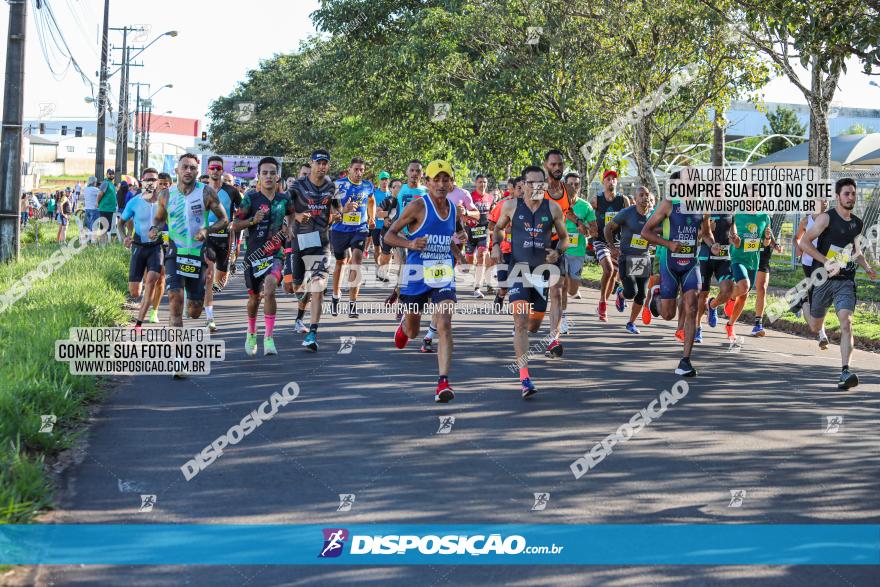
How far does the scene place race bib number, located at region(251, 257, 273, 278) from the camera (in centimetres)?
1188

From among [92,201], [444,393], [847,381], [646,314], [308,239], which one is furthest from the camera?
[92,201]

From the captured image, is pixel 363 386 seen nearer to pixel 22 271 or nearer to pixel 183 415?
pixel 183 415

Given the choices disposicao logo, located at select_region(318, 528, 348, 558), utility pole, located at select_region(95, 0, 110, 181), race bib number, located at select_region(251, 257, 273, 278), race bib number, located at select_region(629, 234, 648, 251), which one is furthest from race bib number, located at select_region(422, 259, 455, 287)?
utility pole, located at select_region(95, 0, 110, 181)

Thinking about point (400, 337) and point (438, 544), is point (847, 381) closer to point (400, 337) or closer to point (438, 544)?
point (400, 337)

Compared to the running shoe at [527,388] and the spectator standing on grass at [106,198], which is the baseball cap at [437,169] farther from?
the spectator standing on grass at [106,198]

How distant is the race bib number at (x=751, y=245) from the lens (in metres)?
14.3

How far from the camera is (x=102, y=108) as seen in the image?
35.8 meters

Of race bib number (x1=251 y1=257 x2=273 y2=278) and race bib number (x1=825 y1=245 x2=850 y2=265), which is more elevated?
race bib number (x1=825 y1=245 x2=850 y2=265)

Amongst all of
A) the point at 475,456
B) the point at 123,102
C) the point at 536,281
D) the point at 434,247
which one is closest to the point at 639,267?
the point at 536,281

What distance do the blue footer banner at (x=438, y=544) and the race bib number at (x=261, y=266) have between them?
248 inches

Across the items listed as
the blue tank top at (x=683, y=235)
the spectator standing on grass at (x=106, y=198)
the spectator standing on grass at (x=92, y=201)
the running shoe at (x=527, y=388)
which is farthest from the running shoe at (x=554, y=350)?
the spectator standing on grass at (x=92, y=201)

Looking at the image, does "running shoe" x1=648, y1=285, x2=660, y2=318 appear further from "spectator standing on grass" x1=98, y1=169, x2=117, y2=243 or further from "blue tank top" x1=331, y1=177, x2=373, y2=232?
"spectator standing on grass" x1=98, y1=169, x2=117, y2=243

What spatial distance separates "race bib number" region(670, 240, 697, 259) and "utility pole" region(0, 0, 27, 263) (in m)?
11.0

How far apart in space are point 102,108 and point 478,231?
19765 millimetres
